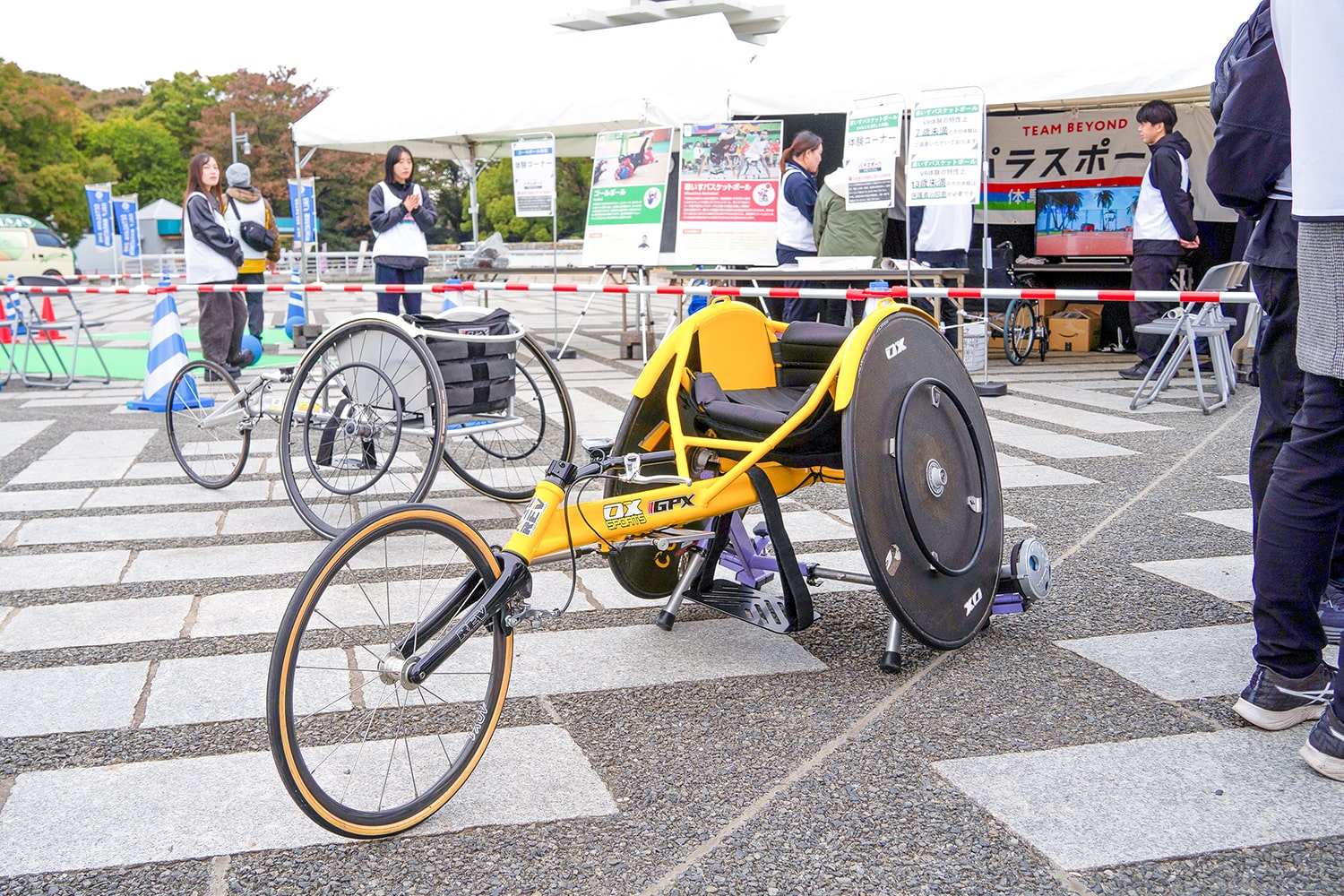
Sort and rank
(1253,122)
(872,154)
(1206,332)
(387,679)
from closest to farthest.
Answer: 1. (387,679)
2. (1253,122)
3. (1206,332)
4. (872,154)

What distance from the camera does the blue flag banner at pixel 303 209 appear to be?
19344 millimetres

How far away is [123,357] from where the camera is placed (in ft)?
42.5

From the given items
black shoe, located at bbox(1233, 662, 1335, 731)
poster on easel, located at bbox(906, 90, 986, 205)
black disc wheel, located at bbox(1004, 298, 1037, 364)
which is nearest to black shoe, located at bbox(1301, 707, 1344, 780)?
black shoe, located at bbox(1233, 662, 1335, 731)

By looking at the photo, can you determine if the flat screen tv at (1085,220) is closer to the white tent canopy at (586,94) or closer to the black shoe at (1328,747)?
the white tent canopy at (586,94)

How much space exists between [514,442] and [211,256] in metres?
4.41

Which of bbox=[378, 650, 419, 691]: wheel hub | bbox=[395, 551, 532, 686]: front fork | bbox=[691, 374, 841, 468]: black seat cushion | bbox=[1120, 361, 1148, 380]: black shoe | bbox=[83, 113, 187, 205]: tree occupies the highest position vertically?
bbox=[83, 113, 187, 205]: tree

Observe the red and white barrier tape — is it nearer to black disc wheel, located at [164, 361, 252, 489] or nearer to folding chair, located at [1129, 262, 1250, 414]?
folding chair, located at [1129, 262, 1250, 414]

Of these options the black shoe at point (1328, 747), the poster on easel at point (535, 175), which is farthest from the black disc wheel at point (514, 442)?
the poster on easel at point (535, 175)

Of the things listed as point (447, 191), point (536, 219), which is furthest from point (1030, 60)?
point (447, 191)

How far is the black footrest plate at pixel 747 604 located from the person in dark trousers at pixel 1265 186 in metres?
1.45

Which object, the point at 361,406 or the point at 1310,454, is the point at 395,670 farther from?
the point at 361,406

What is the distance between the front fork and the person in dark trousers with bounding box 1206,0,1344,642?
80.8 inches

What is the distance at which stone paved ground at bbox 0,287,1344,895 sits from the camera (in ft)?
7.47

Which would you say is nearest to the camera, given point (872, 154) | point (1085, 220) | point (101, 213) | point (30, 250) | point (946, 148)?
point (946, 148)
